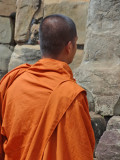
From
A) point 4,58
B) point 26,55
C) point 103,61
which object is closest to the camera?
point 103,61

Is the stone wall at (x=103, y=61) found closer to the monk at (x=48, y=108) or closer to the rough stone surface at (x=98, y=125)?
the rough stone surface at (x=98, y=125)

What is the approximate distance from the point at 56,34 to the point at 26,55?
2382 millimetres

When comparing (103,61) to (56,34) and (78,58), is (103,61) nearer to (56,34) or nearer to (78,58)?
(78,58)

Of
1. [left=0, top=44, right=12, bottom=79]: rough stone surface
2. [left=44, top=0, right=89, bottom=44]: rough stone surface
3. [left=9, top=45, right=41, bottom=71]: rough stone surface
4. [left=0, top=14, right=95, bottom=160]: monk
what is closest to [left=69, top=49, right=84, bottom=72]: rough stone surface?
[left=44, top=0, right=89, bottom=44]: rough stone surface

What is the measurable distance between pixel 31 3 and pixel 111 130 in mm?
2014

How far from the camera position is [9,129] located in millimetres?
1162

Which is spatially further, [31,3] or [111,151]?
[31,3]

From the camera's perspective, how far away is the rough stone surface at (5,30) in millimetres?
3961

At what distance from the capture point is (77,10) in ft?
10.9

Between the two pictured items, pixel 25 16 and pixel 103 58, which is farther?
pixel 25 16

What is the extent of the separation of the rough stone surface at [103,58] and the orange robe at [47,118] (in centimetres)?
135

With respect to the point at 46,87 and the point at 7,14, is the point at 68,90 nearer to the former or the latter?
the point at 46,87

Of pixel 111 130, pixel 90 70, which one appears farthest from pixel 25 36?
pixel 111 130

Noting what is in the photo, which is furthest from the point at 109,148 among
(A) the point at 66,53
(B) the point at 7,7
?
(B) the point at 7,7
